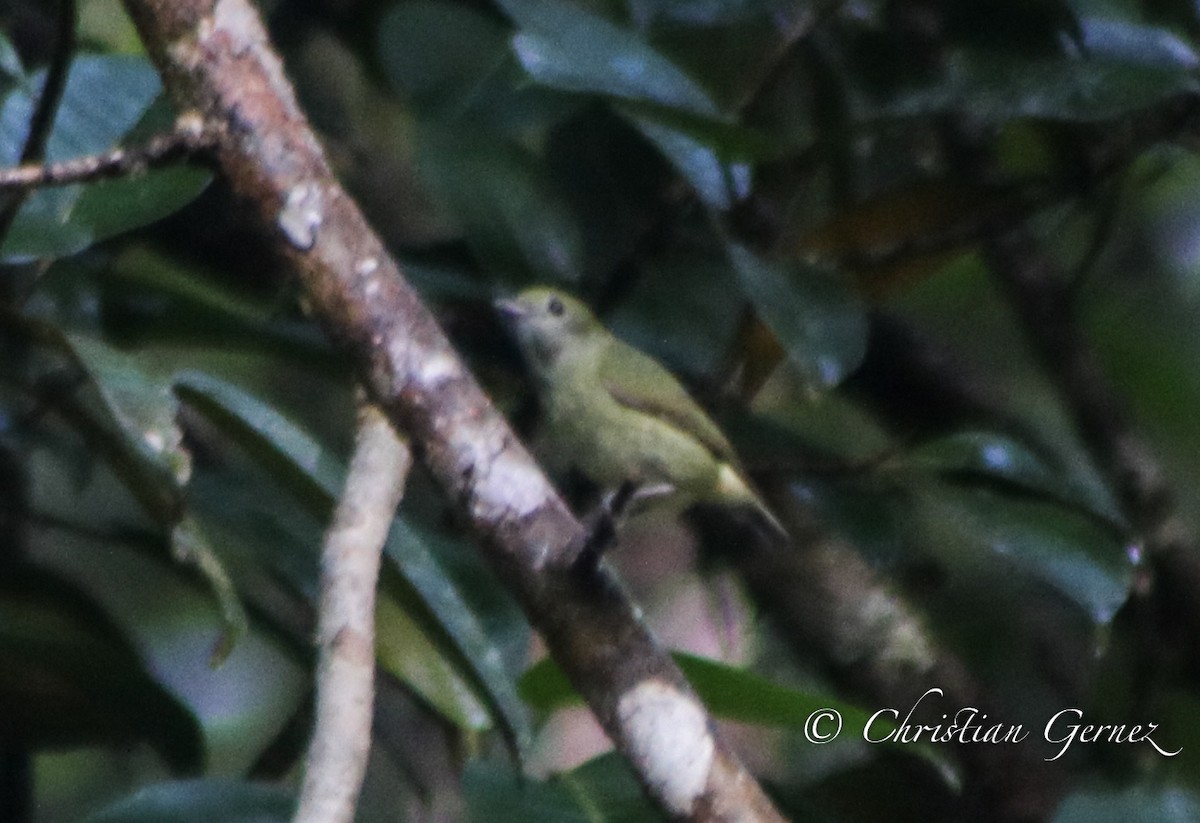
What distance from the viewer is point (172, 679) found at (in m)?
3.18

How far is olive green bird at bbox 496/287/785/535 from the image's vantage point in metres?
2.07

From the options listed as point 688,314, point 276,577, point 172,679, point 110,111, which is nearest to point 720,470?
point 688,314

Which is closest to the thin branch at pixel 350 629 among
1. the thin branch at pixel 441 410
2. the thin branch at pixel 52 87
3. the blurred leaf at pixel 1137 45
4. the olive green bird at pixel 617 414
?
the thin branch at pixel 441 410

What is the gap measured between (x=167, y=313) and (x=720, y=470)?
874 mm

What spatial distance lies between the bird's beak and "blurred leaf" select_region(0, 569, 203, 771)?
77cm

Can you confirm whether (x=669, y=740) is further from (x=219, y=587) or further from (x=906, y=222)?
(x=906, y=222)

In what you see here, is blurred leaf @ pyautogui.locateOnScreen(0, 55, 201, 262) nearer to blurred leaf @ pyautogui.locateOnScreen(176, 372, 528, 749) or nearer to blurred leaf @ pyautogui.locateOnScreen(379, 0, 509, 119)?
blurred leaf @ pyautogui.locateOnScreen(176, 372, 528, 749)

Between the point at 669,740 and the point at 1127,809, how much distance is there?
0.58 meters

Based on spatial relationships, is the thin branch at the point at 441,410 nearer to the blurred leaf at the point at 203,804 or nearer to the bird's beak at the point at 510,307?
the blurred leaf at the point at 203,804

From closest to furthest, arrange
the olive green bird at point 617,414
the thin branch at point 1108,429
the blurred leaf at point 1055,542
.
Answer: the blurred leaf at point 1055,542 < the olive green bird at point 617,414 < the thin branch at point 1108,429

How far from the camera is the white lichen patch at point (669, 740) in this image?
132cm

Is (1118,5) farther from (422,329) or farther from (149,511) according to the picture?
(149,511)

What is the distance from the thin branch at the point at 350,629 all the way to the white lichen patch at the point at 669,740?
0.25 meters

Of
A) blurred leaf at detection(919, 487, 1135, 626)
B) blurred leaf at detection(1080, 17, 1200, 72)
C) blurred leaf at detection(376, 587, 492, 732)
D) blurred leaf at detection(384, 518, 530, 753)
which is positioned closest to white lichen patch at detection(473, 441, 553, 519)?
blurred leaf at detection(384, 518, 530, 753)
